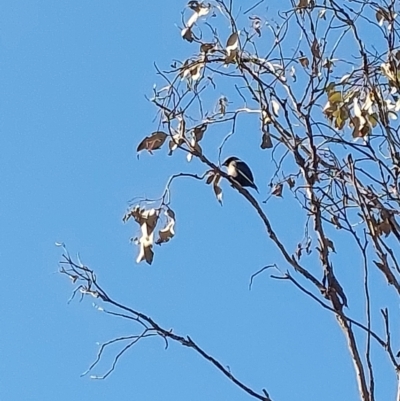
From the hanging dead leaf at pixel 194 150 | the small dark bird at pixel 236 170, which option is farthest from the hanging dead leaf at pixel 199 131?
the small dark bird at pixel 236 170

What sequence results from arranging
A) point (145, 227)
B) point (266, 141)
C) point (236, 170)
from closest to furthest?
point (145, 227) < point (266, 141) < point (236, 170)

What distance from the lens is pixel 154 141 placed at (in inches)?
99.4

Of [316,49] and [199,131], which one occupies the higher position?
[316,49]

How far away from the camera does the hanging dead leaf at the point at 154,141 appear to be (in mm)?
2520

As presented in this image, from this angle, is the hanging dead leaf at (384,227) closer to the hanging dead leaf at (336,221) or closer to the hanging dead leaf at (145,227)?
the hanging dead leaf at (336,221)

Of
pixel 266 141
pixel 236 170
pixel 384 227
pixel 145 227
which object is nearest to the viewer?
pixel 384 227

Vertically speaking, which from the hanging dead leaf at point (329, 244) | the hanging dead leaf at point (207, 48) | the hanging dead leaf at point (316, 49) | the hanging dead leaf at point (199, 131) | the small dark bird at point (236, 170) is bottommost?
the hanging dead leaf at point (329, 244)

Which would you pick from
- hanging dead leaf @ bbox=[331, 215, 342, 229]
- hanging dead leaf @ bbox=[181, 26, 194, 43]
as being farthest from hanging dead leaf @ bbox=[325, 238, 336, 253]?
hanging dead leaf @ bbox=[181, 26, 194, 43]

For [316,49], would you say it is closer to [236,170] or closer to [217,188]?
[217,188]

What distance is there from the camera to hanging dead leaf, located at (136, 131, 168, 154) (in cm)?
252

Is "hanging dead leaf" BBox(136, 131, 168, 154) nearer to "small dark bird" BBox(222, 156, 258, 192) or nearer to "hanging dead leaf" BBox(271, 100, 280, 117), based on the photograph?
"hanging dead leaf" BBox(271, 100, 280, 117)

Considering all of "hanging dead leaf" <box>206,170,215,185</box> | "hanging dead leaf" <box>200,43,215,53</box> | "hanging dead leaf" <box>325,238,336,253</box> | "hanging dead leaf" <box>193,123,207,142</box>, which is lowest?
"hanging dead leaf" <box>325,238,336,253</box>

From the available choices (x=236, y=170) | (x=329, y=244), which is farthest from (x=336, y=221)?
(x=236, y=170)

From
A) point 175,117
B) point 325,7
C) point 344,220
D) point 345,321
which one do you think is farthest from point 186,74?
point 345,321
